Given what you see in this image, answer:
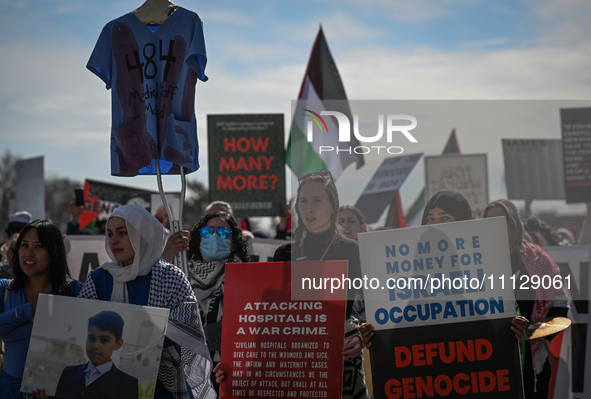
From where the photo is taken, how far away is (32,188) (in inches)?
313

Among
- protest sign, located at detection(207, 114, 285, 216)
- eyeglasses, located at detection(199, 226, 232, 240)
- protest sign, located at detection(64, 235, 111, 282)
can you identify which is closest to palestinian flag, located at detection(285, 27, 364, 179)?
eyeglasses, located at detection(199, 226, 232, 240)

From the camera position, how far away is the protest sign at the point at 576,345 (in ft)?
16.4

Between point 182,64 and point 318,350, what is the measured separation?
2.02 meters

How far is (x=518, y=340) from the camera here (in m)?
2.96

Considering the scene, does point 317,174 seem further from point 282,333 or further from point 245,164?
point 245,164

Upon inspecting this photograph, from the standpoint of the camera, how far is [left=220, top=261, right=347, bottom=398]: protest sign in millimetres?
2977

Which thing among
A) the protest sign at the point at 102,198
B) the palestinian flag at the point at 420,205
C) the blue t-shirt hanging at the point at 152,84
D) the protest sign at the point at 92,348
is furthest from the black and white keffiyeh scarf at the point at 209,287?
the protest sign at the point at 102,198

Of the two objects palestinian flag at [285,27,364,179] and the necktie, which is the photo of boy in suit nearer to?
the necktie

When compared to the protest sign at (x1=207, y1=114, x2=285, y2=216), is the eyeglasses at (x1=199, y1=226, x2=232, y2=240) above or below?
below

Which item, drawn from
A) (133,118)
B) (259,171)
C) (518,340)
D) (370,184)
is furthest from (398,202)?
(259,171)

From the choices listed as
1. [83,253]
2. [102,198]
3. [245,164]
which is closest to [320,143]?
[245,164]

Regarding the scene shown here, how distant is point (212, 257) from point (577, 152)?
2883 mm

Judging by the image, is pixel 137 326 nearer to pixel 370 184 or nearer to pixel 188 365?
pixel 188 365

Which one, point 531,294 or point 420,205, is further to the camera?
point 531,294
